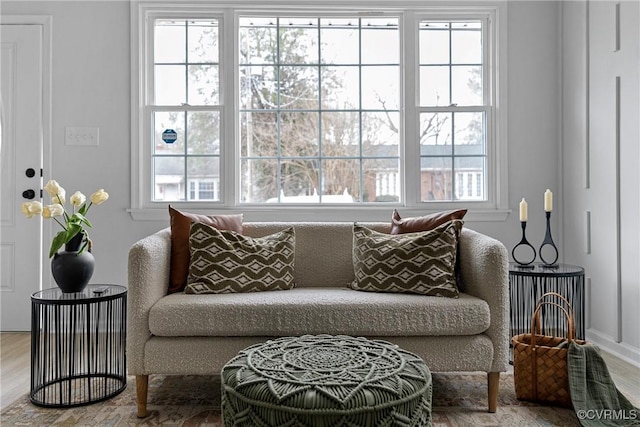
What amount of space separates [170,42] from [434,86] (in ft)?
6.10

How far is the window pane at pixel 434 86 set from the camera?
3.57 m

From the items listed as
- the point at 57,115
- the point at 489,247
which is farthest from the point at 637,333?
the point at 57,115

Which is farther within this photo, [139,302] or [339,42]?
[339,42]

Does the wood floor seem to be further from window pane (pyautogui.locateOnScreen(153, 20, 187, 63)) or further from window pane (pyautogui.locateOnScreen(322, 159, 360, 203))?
window pane (pyautogui.locateOnScreen(153, 20, 187, 63))

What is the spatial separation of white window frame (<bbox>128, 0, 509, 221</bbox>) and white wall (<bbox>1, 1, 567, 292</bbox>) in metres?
0.07

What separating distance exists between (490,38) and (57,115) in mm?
3007

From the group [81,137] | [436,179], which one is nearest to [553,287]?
[436,179]

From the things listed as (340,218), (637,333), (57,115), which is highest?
(57,115)

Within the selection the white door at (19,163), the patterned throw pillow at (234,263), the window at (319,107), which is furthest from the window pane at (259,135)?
the white door at (19,163)

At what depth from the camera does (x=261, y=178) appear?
3574 millimetres

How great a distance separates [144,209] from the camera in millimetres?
3461

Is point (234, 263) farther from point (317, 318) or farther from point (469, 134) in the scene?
point (469, 134)

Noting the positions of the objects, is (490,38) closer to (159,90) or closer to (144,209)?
(159,90)

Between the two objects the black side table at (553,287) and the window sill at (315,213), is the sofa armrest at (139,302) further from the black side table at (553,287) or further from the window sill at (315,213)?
the black side table at (553,287)
